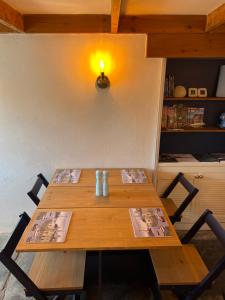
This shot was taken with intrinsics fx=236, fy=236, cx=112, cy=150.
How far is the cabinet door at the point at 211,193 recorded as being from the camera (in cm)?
266

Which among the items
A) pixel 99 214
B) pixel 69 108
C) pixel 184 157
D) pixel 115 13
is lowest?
pixel 99 214

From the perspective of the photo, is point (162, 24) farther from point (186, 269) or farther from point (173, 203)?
point (186, 269)

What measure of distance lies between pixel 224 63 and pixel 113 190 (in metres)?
1.87

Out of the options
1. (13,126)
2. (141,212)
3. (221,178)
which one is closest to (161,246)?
(141,212)

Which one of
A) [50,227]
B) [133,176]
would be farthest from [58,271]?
[133,176]

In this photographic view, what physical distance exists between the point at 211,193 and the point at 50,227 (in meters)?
1.90

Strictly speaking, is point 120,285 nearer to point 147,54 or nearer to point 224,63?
point 147,54

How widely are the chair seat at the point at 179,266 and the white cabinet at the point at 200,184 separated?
0.83 metres

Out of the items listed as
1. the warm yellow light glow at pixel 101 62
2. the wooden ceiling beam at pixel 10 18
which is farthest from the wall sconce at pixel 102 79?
the wooden ceiling beam at pixel 10 18

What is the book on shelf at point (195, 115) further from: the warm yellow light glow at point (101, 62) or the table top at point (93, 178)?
the warm yellow light glow at point (101, 62)

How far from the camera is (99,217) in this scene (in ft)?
5.82

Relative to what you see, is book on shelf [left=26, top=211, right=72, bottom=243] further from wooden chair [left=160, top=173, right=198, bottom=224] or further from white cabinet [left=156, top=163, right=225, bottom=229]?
white cabinet [left=156, top=163, right=225, bottom=229]

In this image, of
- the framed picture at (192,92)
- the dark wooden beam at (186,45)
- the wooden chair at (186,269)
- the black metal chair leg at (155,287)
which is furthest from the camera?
the framed picture at (192,92)

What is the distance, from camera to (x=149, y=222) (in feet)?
5.59
